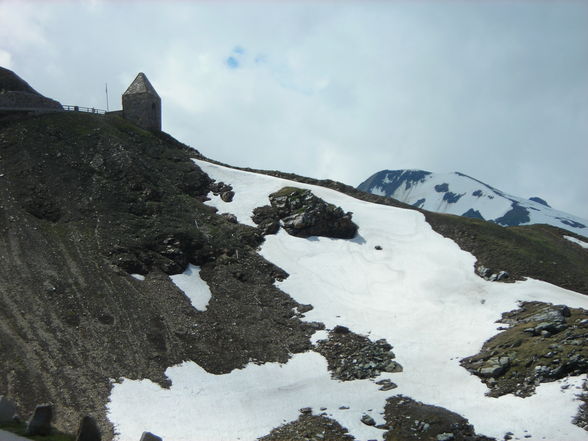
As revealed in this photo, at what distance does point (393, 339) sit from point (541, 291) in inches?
608

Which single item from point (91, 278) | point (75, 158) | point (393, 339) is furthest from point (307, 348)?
point (75, 158)

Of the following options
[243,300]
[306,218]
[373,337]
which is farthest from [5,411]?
[306,218]

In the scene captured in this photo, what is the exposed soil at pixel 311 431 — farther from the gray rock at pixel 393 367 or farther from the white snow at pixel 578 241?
the white snow at pixel 578 241

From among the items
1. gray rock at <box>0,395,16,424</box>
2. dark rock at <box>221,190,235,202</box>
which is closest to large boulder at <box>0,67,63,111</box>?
dark rock at <box>221,190,235,202</box>

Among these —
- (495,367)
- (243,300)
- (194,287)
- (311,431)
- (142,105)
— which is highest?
(142,105)

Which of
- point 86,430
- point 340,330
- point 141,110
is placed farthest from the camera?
point 141,110

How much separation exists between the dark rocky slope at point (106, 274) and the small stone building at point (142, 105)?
10.6 m

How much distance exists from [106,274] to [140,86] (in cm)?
4330

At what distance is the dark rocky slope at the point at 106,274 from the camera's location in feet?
119

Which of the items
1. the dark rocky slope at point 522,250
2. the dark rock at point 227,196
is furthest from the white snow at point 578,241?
the dark rock at point 227,196

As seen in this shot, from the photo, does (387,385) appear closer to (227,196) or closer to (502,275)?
(502,275)

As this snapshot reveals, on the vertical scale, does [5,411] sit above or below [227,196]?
below

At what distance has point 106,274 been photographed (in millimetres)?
47250

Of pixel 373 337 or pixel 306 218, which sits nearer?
pixel 373 337
